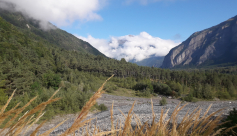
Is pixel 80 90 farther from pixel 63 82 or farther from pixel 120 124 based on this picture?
pixel 120 124

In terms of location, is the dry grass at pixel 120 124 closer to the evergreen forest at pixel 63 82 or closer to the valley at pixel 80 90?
the valley at pixel 80 90

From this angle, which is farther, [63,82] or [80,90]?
[63,82]

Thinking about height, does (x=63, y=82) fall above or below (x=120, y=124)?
below

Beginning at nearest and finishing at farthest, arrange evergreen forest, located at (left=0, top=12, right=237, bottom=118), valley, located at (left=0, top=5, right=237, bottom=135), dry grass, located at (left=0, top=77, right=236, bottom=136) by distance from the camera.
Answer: dry grass, located at (left=0, top=77, right=236, bottom=136), valley, located at (left=0, top=5, right=237, bottom=135), evergreen forest, located at (left=0, top=12, right=237, bottom=118)

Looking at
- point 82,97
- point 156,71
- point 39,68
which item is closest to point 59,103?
point 82,97

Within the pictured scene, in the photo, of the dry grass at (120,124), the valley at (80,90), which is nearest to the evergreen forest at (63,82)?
the valley at (80,90)

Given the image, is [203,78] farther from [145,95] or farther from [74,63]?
[74,63]

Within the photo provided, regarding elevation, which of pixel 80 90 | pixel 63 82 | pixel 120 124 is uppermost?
pixel 120 124

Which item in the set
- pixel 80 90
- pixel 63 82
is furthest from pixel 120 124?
pixel 63 82

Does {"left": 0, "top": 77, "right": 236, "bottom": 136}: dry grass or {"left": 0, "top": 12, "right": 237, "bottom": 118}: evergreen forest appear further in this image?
{"left": 0, "top": 12, "right": 237, "bottom": 118}: evergreen forest

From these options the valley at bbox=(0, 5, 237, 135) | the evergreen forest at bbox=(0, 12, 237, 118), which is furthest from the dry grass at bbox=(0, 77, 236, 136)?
the evergreen forest at bbox=(0, 12, 237, 118)

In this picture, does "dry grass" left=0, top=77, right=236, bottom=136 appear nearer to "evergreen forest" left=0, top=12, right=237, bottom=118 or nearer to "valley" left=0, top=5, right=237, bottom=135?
"valley" left=0, top=5, right=237, bottom=135

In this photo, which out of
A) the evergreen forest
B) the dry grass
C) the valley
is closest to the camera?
the dry grass

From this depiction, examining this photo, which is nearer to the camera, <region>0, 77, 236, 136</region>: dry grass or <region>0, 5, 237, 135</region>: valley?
<region>0, 77, 236, 136</region>: dry grass
